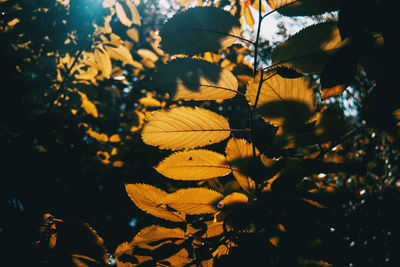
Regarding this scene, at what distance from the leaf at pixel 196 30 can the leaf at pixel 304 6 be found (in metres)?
0.14

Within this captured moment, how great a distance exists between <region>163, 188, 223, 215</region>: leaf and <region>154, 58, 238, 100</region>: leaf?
0.28m

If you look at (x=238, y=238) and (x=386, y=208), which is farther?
(x=386, y=208)

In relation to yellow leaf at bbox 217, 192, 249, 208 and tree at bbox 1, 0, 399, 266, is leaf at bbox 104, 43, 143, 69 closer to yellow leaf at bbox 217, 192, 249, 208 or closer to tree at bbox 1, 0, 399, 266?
tree at bbox 1, 0, 399, 266

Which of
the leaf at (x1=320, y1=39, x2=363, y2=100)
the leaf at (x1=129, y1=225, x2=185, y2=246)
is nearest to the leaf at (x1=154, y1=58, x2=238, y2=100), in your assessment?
the leaf at (x1=320, y1=39, x2=363, y2=100)

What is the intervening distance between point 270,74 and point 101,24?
2559 mm

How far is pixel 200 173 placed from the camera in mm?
722

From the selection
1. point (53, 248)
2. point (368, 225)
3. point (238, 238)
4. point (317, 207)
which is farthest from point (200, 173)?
point (368, 225)

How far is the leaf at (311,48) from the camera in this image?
1.85 feet

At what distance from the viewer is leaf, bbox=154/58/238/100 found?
64 cm

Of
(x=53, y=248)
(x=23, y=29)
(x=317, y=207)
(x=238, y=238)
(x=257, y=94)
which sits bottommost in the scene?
(x=53, y=248)

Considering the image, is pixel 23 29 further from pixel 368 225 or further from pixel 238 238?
pixel 368 225

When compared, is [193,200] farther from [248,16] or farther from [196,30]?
[248,16]

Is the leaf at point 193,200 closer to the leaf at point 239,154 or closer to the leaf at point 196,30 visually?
the leaf at point 239,154

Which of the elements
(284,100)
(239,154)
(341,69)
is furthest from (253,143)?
(341,69)
